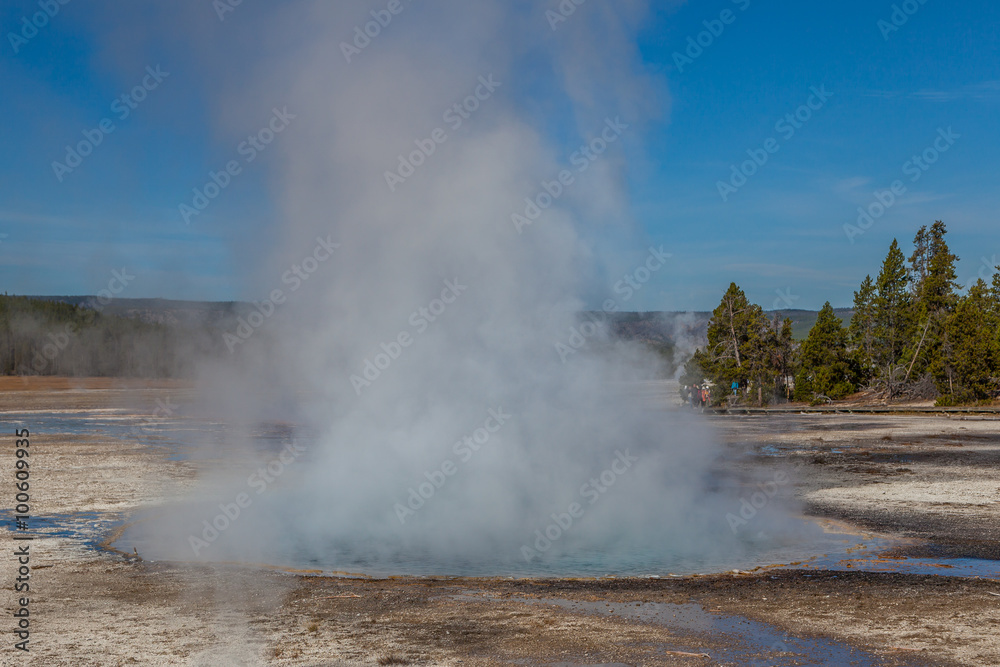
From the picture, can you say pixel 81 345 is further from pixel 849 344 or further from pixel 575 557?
pixel 575 557

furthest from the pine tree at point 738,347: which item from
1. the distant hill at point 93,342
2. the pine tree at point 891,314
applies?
the distant hill at point 93,342

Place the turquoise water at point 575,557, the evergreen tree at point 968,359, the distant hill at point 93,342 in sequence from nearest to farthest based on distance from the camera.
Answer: the turquoise water at point 575,557 → the evergreen tree at point 968,359 → the distant hill at point 93,342

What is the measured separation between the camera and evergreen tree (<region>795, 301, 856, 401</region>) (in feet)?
164

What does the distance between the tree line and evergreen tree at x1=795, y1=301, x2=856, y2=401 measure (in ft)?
0.19

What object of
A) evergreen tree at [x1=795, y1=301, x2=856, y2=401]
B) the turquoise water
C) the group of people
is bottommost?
the turquoise water

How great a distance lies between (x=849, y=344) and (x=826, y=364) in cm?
292

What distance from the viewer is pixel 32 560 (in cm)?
969

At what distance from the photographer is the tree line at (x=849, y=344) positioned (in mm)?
48438

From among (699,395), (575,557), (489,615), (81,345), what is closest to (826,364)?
(699,395)

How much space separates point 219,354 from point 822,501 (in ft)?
76.3

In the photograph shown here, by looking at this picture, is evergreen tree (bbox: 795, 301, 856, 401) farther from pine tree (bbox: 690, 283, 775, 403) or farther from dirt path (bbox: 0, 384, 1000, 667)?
dirt path (bbox: 0, 384, 1000, 667)

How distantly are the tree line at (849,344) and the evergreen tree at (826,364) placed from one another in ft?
0.19

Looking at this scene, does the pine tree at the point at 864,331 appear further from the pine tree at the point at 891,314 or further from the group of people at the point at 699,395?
the group of people at the point at 699,395

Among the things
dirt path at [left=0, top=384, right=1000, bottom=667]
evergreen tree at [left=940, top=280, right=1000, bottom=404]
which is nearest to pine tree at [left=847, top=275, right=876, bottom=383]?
evergreen tree at [left=940, top=280, right=1000, bottom=404]
